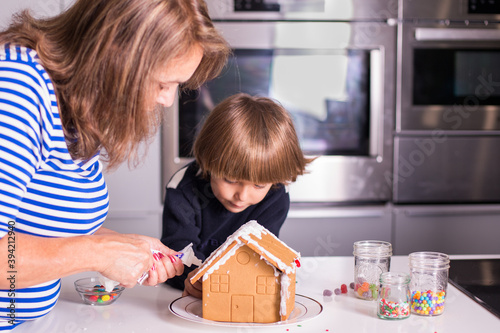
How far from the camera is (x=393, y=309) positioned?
1004 millimetres

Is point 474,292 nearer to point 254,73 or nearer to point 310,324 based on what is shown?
point 310,324

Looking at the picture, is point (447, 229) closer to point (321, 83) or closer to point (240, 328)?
point (321, 83)

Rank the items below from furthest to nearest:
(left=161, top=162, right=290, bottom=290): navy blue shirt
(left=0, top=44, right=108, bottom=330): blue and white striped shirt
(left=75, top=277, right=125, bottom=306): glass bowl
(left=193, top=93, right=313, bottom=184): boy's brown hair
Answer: (left=161, top=162, right=290, bottom=290): navy blue shirt < (left=193, top=93, right=313, bottom=184): boy's brown hair < (left=75, top=277, right=125, bottom=306): glass bowl < (left=0, top=44, right=108, bottom=330): blue and white striped shirt

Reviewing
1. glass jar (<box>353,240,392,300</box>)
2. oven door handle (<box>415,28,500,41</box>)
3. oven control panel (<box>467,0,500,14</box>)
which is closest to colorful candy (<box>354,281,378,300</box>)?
glass jar (<box>353,240,392,300</box>)

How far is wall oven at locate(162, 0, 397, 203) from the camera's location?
88.6 inches

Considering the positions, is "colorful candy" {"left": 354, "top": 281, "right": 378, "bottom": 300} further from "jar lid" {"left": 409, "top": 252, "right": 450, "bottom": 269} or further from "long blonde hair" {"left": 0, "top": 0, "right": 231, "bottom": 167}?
"long blonde hair" {"left": 0, "top": 0, "right": 231, "bottom": 167}

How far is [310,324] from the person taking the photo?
0.99 metres

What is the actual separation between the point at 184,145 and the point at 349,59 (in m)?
0.74

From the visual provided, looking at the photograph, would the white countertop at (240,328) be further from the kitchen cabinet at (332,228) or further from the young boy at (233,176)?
the kitchen cabinet at (332,228)

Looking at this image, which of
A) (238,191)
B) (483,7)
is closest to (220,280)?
(238,191)

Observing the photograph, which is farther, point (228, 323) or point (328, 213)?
point (328, 213)

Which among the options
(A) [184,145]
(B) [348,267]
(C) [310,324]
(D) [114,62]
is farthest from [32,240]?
(A) [184,145]

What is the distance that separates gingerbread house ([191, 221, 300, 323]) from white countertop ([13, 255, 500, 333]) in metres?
0.03

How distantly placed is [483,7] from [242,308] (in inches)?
73.4
